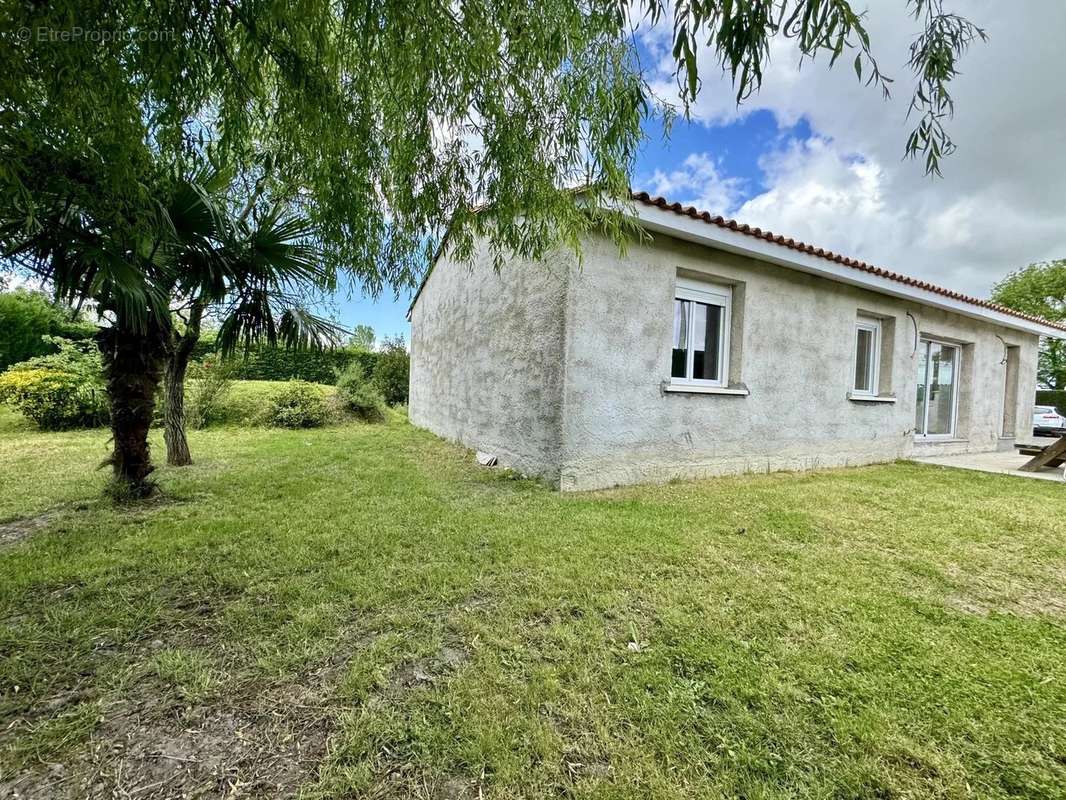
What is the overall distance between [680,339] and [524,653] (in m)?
5.13

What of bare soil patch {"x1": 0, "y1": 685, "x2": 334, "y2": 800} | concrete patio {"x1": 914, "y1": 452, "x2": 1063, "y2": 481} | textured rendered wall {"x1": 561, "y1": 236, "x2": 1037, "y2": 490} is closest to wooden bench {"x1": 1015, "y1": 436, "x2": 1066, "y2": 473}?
concrete patio {"x1": 914, "y1": 452, "x2": 1063, "y2": 481}

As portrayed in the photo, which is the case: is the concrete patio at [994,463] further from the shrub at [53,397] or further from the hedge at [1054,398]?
the hedge at [1054,398]

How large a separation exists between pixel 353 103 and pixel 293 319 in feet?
9.02

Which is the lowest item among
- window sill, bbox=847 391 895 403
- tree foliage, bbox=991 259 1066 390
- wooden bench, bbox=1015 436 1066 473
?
wooden bench, bbox=1015 436 1066 473

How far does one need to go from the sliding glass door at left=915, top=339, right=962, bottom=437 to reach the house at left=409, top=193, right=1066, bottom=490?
0.09 meters

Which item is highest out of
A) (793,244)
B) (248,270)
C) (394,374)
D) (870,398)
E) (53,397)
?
(793,244)

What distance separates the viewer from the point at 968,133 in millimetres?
2926

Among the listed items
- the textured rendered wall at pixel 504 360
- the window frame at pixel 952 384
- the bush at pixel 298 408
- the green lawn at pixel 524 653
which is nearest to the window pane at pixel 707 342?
the textured rendered wall at pixel 504 360

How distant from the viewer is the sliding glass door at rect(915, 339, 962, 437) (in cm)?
973

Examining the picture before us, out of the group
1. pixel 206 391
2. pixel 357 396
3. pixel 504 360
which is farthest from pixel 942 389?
pixel 206 391

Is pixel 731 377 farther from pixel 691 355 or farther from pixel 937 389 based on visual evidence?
pixel 937 389

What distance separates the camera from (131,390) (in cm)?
454

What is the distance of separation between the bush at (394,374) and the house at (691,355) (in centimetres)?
775

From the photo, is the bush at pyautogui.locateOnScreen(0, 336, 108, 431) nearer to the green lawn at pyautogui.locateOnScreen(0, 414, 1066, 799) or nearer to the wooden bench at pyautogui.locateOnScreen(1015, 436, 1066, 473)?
the green lawn at pyautogui.locateOnScreen(0, 414, 1066, 799)
